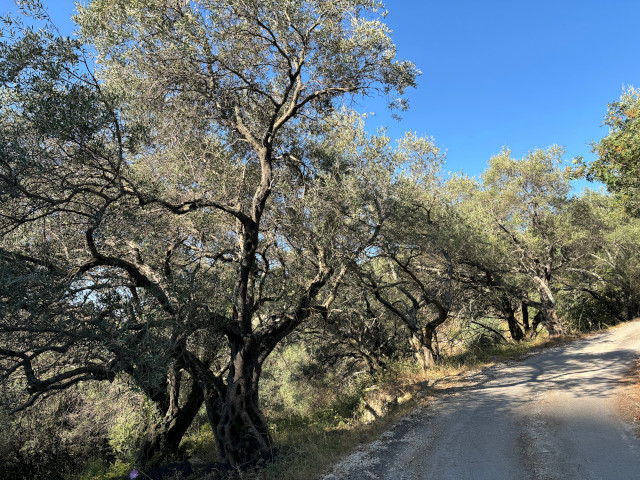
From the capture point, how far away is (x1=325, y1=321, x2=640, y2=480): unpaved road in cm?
591

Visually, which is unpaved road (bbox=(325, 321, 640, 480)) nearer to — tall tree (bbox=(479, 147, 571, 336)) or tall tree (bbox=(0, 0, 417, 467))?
tall tree (bbox=(0, 0, 417, 467))

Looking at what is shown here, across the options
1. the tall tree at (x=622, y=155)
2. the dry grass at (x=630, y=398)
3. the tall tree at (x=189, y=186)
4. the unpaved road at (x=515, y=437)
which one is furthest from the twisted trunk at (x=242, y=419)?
the tall tree at (x=622, y=155)

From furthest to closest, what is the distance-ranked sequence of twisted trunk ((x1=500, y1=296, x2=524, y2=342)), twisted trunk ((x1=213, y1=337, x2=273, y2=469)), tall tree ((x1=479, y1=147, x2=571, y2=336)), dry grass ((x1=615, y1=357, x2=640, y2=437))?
twisted trunk ((x1=500, y1=296, x2=524, y2=342)) < tall tree ((x1=479, y1=147, x2=571, y2=336)) < twisted trunk ((x1=213, y1=337, x2=273, y2=469)) < dry grass ((x1=615, y1=357, x2=640, y2=437))

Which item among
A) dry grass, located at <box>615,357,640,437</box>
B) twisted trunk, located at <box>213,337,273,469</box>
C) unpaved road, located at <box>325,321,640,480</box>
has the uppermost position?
twisted trunk, located at <box>213,337,273,469</box>

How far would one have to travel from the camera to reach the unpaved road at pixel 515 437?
5914 millimetres

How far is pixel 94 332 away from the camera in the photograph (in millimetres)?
5887

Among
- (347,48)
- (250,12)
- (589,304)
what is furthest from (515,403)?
(589,304)

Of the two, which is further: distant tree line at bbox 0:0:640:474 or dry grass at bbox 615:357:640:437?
dry grass at bbox 615:357:640:437

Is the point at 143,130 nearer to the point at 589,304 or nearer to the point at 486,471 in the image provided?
the point at 486,471

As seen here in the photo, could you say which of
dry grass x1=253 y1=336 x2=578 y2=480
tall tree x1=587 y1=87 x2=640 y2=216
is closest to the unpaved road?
dry grass x1=253 y1=336 x2=578 y2=480

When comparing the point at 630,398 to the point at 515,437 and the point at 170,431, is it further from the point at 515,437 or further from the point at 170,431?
the point at 170,431

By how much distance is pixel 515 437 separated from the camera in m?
7.35

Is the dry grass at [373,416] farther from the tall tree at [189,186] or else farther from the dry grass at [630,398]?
the dry grass at [630,398]

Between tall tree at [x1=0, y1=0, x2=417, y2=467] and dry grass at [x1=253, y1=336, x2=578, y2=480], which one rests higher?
tall tree at [x1=0, y1=0, x2=417, y2=467]
